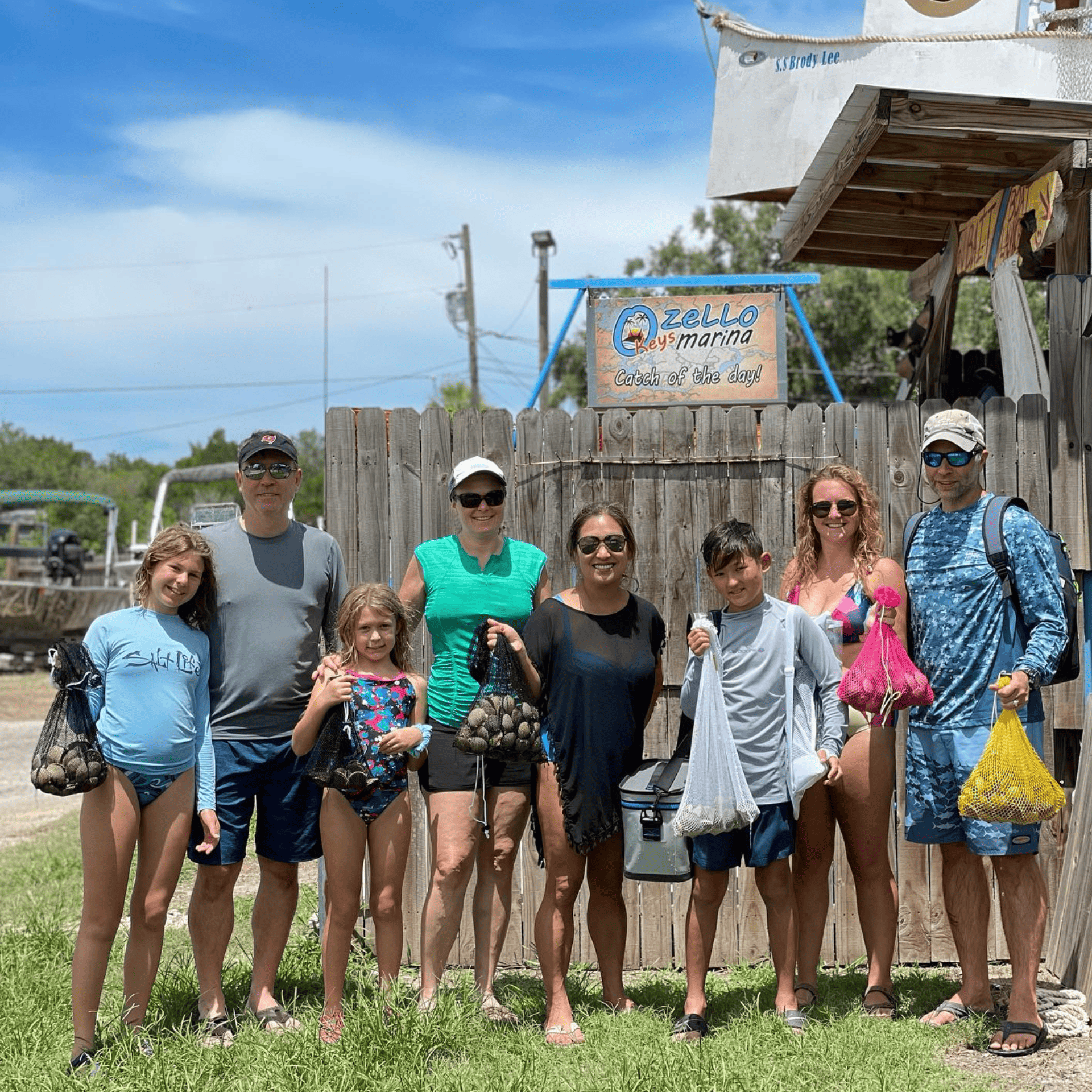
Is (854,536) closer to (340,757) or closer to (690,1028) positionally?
(690,1028)

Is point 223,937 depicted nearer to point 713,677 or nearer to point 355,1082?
point 355,1082

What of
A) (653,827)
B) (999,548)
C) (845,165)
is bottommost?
(653,827)

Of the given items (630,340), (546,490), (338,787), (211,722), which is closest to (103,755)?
(211,722)

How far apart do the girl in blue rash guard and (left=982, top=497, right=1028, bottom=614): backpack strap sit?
2.58m

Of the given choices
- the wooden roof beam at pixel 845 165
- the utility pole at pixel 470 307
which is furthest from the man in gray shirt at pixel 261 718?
the utility pole at pixel 470 307

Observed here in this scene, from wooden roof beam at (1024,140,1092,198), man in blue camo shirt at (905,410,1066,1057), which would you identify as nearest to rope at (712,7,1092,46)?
wooden roof beam at (1024,140,1092,198)

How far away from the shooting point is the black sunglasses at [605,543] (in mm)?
3980

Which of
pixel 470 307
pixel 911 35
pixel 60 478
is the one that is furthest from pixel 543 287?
pixel 60 478

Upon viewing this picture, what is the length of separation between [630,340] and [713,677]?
9.64 ft

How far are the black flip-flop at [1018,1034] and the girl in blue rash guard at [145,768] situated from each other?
257 cm

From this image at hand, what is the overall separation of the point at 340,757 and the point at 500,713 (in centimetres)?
54

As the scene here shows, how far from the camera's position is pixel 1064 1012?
13.2 ft

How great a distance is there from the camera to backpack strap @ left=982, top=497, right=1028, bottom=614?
390 centimetres

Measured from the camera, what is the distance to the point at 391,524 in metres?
5.04
